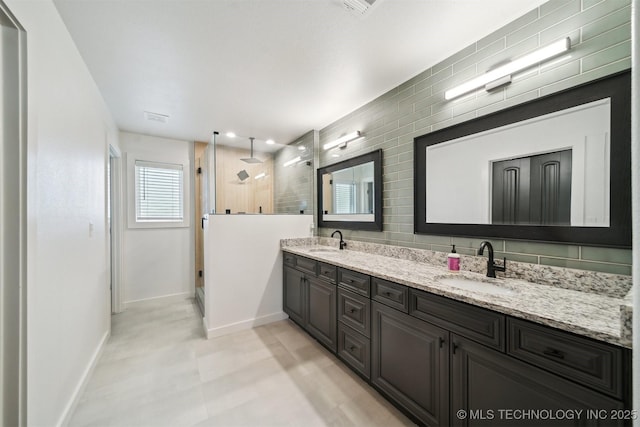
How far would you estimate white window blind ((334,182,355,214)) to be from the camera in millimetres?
2965

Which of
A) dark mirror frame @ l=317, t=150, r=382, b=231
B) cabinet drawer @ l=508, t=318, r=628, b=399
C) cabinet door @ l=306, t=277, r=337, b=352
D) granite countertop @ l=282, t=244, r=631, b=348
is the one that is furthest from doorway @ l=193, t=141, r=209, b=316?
cabinet drawer @ l=508, t=318, r=628, b=399

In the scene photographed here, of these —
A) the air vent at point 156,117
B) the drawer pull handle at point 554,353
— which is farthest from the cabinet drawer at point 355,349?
the air vent at point 156,117

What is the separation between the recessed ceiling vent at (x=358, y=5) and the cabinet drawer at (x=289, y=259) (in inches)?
90.3

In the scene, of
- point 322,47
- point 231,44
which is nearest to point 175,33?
point 231,44

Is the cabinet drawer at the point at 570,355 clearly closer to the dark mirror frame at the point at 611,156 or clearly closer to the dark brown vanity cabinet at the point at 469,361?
the dark brown vanity cabinet at the point at 469,361

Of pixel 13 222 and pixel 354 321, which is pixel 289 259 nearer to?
pixel 354 321

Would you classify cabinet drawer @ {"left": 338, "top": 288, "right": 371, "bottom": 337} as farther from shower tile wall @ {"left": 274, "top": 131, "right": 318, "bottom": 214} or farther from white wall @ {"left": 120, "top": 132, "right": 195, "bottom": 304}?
white wall @ {"left": 120, "top": 132, "right": 195, "bottom": 304}

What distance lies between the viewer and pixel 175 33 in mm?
1683

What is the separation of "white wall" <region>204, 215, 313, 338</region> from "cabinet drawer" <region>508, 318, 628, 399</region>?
8.17ft

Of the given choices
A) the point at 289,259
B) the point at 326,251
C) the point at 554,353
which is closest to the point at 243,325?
the point at 289,259

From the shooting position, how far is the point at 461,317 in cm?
126

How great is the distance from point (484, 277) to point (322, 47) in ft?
6.52

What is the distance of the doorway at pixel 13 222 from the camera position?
1.06 metres

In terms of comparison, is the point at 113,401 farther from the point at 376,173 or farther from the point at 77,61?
the point at 376,173
